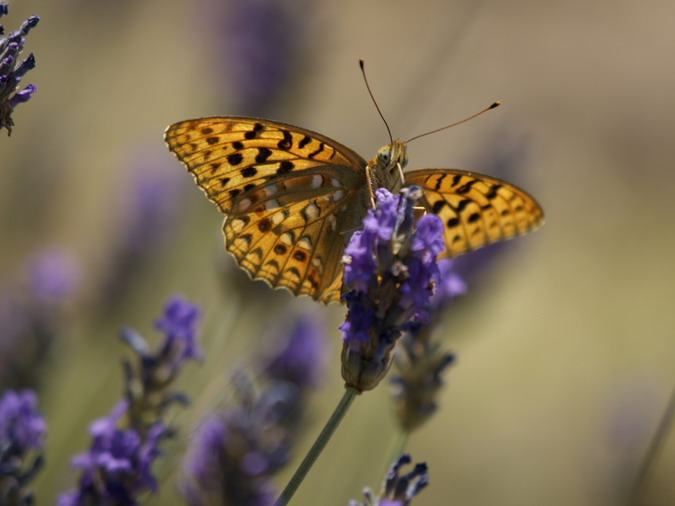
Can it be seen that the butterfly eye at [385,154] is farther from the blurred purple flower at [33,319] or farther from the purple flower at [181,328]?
the blurred purple flower at [33,319]

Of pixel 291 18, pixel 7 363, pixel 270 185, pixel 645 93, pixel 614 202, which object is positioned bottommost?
pixel 7 363

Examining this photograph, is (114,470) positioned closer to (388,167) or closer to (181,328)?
(181,328)

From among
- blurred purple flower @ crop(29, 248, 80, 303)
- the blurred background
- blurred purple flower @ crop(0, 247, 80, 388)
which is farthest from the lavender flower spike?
blurred purple flower @ crop(29, 248, 80, 303)

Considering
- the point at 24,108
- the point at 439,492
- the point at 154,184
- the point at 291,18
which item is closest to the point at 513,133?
the point at 291,18

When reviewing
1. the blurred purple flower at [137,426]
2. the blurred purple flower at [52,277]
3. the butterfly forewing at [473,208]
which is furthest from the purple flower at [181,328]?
the blurred purple flower at [52,277]

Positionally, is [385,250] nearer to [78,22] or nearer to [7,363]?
[7,363]

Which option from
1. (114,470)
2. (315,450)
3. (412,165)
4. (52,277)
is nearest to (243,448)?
(114,470)
